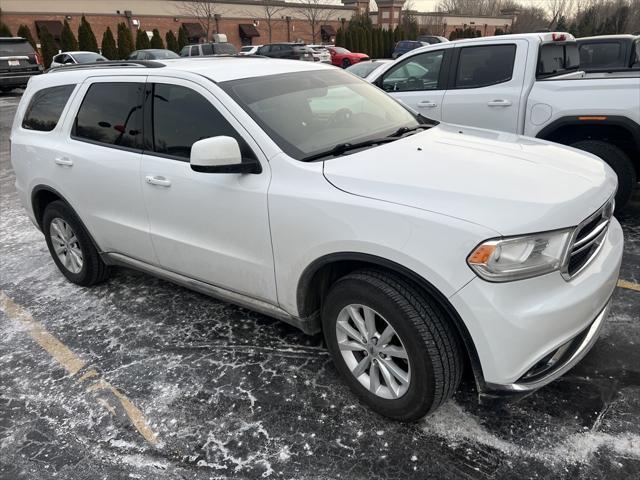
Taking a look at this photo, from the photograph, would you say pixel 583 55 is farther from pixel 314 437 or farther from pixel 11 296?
pixel 11 296

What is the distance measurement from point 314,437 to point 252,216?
3.93ft

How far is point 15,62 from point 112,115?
59.3ft

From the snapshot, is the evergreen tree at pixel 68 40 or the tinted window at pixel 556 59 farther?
the evergreen tree at pixel 68 40

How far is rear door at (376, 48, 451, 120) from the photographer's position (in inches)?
231

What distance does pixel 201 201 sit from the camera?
3.02 m

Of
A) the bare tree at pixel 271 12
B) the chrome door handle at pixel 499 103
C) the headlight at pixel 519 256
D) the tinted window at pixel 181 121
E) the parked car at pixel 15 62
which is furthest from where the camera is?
the bare tree at pixel 271 12

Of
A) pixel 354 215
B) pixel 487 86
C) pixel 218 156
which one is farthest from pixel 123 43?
pixel 354 215

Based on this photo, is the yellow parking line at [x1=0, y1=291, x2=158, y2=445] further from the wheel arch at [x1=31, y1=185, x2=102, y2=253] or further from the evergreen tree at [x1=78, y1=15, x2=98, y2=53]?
the evergreen tree at [x1=78, y1=15, x2=98, y2=53]

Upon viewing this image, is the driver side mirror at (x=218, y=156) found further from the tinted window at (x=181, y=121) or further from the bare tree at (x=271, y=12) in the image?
the bare tree at (x=271, y=12)

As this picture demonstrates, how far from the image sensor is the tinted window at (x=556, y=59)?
5359mm

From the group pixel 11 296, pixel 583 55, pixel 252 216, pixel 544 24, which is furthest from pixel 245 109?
pixel 544 24

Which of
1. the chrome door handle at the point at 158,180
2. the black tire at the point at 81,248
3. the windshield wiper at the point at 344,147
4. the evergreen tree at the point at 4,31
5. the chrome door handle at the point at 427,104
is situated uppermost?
the evergreen tree at the point at 4,31

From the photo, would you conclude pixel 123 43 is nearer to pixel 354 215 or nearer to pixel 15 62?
pixel 15 62

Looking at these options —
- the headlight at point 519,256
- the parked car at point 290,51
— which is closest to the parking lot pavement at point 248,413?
the headlight at point 519,256
